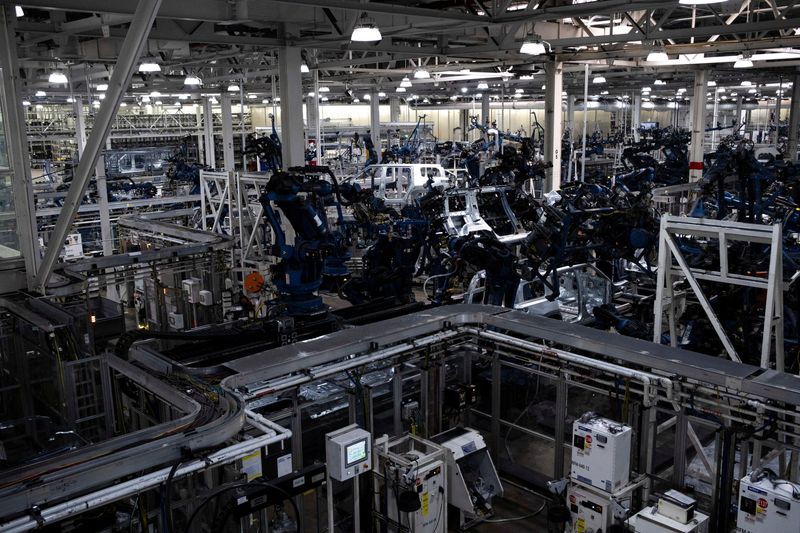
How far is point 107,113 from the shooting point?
21.2ft

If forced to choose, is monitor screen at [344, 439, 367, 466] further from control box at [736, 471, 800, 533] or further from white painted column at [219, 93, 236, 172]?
white painted column at [219, 93, 236, 172]

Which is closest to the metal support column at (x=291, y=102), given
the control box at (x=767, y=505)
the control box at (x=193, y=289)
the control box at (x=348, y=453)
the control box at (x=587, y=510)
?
the control box at (x=193, y=289)

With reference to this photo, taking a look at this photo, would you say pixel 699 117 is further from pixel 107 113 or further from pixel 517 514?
pixel 107 113

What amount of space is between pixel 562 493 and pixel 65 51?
39.4ft

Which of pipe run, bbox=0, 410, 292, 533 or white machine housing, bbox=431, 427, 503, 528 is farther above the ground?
pipe run, bbox=0, 410, 292, 533

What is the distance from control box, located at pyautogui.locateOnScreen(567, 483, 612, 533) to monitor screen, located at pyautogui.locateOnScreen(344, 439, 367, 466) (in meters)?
1.82

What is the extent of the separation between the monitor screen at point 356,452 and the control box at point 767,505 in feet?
8.75

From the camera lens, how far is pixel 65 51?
1342cm

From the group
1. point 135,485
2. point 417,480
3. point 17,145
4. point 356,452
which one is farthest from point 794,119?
point 135,485

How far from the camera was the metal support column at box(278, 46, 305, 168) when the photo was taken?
11688 millimetres

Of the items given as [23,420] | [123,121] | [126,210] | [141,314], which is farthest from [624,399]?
[123,121]

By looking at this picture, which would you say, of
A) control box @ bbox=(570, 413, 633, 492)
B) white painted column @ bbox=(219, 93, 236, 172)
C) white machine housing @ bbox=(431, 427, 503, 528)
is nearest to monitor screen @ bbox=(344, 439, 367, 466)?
white machine housing @ bbox=(431, 427, 503, 528)

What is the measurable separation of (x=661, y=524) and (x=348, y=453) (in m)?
2.33

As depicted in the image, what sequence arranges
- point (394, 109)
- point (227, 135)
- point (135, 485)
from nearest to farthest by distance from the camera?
point (135, 485) < point (227, 135) < point (394, 109)
